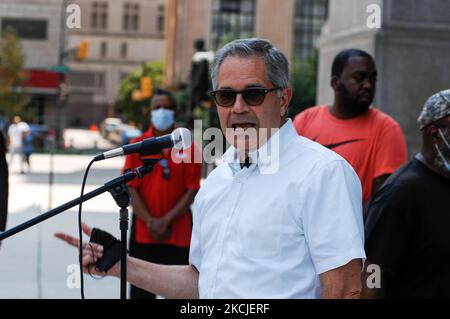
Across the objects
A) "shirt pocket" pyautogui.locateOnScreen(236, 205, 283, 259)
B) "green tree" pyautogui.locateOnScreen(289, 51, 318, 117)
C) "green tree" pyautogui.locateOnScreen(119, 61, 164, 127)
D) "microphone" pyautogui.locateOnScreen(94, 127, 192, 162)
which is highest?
"microphone" pyautogui.locateOnScreen(94, 127, 192, 162)

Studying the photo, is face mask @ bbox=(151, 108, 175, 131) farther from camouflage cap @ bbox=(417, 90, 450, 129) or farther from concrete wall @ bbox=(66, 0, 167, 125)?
concrete wall @ bbox=(66, 0, 167, 125)

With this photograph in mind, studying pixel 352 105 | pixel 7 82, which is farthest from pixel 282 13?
pixel 352 105

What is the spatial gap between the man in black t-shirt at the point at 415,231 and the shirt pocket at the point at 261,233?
0.98 m

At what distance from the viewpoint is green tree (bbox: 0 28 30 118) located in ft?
166

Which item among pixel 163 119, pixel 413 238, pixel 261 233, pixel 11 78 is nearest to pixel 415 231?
pixel 413 238

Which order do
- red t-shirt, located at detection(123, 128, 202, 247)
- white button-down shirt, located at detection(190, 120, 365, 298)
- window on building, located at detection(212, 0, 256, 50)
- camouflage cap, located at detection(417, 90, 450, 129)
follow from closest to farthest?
white button-down shirt, located at detection(190, 120, 365, 298)
camouflage cap, located at detection(417, 90, 450, 129)
red t-shirt, located at detection(123, 128, 202, 247)
window on building, located at detection(212, 0, 256, 50)

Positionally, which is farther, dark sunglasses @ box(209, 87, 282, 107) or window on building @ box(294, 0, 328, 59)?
window on building @ box(294, 0, 328, 59)

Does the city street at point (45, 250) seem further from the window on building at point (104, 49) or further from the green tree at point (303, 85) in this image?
the window on building at point (104, 49)

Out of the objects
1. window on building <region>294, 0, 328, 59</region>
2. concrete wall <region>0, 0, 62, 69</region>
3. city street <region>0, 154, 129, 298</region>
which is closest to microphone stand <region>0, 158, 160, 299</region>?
city street <region>0, 154, 129, 298</region>

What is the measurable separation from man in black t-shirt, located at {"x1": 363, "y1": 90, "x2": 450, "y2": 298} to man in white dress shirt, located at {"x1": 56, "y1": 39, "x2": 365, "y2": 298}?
941 millimetres

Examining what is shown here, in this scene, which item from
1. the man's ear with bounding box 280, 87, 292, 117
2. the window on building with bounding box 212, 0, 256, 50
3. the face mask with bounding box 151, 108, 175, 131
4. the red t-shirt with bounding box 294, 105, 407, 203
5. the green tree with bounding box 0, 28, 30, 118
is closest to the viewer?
the man's ear with bounding box 280, 87, 292, 117

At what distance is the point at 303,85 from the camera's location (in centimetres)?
4191

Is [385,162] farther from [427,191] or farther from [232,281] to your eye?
[232,281]

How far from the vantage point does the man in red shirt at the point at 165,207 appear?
6664mm
